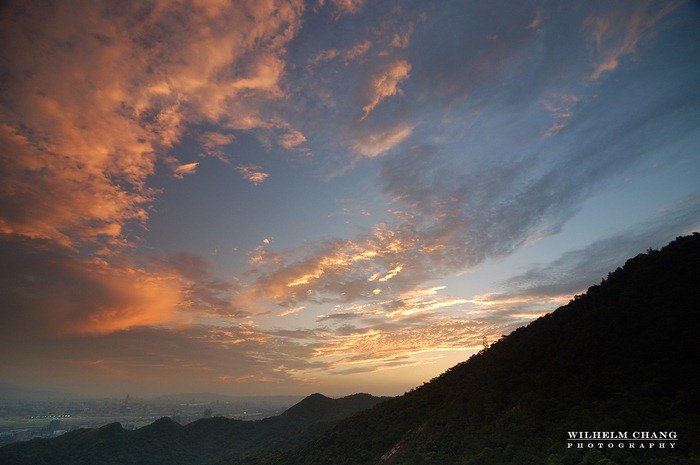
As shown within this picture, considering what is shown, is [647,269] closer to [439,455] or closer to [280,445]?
[439,455]

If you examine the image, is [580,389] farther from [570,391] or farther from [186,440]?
[186,440]

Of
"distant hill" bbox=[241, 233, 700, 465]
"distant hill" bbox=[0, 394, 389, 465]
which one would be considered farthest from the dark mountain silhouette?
"distant hill" bbox=[0, 394, 389, 465]

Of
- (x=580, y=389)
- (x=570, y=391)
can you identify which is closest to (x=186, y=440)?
(x=570, y=391)

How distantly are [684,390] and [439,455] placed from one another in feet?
74.3

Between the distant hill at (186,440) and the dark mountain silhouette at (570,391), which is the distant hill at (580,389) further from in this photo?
the distant hill at (186,440)

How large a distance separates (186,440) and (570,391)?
558 ft

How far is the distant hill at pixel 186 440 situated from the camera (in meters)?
112

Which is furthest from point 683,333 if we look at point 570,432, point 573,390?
point 570,432

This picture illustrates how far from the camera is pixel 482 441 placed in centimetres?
3122

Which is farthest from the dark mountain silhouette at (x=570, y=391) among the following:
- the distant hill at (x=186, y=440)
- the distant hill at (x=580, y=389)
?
the distant hill at (x=186, y=440)

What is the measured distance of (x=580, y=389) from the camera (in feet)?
102

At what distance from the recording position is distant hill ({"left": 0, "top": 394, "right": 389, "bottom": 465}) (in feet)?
368

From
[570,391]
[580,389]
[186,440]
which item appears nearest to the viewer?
[580,389]

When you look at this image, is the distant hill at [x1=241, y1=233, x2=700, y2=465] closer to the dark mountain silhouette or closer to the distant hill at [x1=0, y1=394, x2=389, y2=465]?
the dark mountain silhouette
